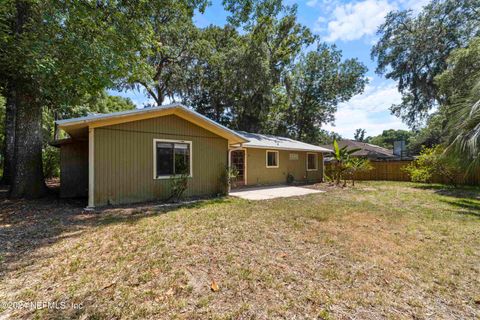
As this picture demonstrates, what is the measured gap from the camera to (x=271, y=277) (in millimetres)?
3080

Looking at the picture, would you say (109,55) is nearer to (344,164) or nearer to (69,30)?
(69,30)

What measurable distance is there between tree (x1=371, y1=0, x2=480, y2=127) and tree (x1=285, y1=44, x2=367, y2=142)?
93.0 inches

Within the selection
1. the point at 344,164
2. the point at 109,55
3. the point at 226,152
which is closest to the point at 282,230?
the point at 226,152

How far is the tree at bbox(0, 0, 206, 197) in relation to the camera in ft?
21.5

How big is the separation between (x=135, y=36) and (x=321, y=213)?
8.71 m

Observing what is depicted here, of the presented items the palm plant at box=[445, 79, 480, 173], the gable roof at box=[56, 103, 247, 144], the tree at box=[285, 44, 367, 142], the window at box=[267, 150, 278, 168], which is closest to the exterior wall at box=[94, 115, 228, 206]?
the gable roof at box=[56, 103, 247, 144]

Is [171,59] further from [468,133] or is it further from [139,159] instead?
[468,133]

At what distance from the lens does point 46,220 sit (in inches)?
221

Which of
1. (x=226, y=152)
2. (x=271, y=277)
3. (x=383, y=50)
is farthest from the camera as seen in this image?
(x=383, y=50)

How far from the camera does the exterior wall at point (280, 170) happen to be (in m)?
13.1

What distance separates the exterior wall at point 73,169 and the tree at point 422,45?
24218 millimetres

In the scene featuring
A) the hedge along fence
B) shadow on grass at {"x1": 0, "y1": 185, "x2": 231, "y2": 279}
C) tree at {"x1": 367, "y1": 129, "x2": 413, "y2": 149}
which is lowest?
shadow on grass at {"x1": 0, "y1": 185, "x2": 231, "y2": 279}

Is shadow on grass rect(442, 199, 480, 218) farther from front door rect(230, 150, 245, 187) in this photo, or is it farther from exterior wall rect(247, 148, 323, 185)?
front door rect(230, 150, 245, 187)

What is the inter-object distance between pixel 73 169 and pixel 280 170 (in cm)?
1039
